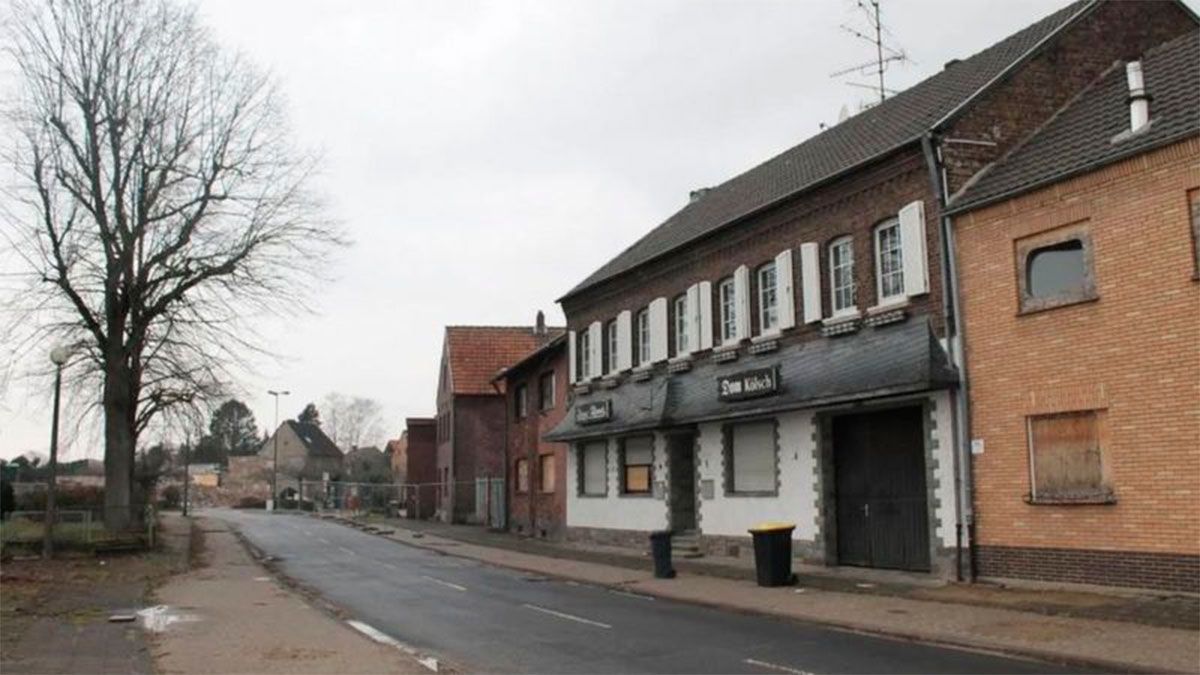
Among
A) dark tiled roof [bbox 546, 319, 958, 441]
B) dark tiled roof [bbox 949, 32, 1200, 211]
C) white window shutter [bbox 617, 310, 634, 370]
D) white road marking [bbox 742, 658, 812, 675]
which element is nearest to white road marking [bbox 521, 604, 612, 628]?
white road marking [bbox 742, 658, 812, 675]

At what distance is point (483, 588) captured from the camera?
66.3 feet

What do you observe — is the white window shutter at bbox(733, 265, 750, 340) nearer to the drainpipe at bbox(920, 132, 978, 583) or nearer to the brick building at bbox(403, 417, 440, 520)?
the drainpipe at bbox(920, 132, 978, 583)

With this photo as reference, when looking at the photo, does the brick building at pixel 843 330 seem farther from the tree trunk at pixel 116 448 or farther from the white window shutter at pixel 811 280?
the tree trunk at pixel 116 448

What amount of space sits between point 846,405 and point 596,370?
43.4 feet

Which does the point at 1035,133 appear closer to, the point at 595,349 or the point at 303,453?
the point at 595,349

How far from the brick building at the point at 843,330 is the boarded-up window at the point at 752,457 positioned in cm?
5

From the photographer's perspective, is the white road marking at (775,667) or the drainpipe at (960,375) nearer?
the white road marking at (775,667)

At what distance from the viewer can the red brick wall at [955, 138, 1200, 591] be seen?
14375 mm

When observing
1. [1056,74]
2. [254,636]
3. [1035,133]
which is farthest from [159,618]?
[1056,74]

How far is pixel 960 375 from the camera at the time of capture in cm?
1781

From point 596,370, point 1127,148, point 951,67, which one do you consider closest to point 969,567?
point 1127,148

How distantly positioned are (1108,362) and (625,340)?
16505 millimetres

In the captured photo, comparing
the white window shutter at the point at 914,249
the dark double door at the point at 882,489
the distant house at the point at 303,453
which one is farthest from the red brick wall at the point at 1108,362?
the distant house at the point at 303,453

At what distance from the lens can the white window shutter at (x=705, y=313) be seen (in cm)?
2583
